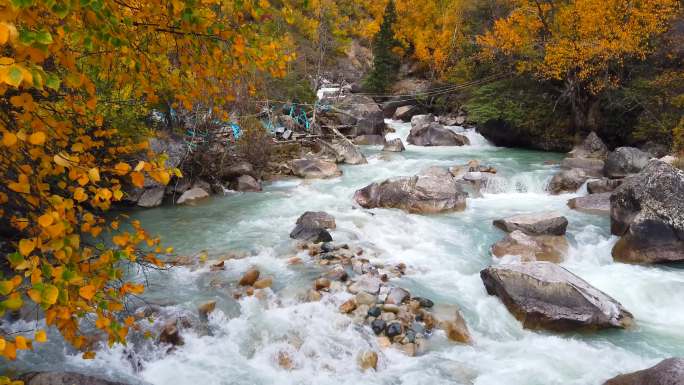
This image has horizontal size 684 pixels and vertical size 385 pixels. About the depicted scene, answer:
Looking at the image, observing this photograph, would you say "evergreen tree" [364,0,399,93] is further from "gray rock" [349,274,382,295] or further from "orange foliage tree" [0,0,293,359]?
"orange foliage tree" [0,0,293,359]

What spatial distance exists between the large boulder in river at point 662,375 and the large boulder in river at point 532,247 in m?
3.72

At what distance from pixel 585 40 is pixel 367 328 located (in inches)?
628

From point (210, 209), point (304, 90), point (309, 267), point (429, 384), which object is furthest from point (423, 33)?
point (429, 384)

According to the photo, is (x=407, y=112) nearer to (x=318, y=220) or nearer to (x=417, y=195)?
(x=417, y=195)

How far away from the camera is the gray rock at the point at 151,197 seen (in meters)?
11.9

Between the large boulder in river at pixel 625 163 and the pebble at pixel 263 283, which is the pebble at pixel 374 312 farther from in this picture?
the large boulder in river at pixel 625 163

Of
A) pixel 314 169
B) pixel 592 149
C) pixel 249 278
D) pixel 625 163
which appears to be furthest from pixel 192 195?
pixel 592 149

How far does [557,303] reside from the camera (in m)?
6.12

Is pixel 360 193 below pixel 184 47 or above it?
below

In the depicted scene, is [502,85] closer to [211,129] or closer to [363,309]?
[211,129]

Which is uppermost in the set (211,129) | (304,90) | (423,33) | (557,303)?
(423,33)

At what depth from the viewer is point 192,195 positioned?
12609mm

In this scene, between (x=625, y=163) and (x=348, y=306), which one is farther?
(x=625, y=163)

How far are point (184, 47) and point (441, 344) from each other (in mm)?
4779
